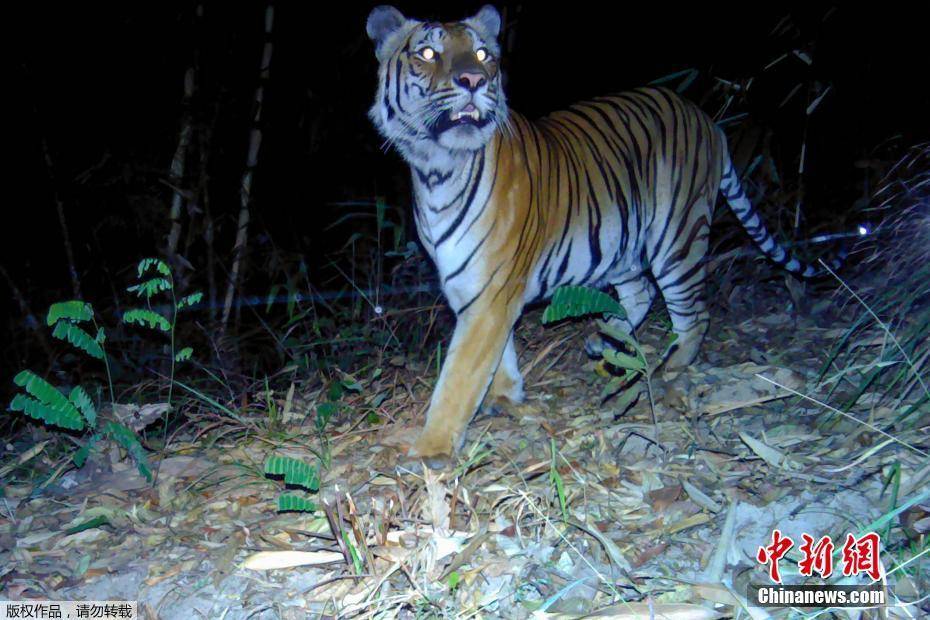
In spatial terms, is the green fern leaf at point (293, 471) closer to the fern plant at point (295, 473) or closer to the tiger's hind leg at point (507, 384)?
the fern plant at point (295, 473)

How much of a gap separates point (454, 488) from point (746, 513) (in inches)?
32.5

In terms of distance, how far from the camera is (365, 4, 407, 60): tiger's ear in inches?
118

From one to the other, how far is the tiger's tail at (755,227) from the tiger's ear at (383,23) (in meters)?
1.75

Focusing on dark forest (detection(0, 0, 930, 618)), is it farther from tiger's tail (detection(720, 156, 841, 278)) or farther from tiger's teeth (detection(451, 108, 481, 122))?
tiger's teeth (detection(451, 108, 481, 122))

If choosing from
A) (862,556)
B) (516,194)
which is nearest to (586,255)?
(516,194)

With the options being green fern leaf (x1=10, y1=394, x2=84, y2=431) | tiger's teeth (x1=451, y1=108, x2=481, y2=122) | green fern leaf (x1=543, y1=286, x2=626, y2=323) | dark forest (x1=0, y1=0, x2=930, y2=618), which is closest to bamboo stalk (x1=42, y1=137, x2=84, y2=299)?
dark forest (x1=0, y1=0, x2=930, y2=618)

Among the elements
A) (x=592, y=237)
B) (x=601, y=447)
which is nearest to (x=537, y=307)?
(x=592, y=237)

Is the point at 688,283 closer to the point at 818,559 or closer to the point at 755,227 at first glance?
the point at 755,227

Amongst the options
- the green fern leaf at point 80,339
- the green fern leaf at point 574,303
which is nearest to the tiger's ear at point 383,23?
the green fern leaf at point 574,303

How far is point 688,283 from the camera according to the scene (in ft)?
12.1

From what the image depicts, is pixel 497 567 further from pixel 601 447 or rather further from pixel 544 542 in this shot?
pixel 601 447

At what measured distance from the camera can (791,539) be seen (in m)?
2.05

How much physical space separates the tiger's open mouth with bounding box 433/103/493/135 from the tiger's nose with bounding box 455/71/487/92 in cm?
6

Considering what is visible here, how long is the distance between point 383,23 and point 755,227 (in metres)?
1.92
